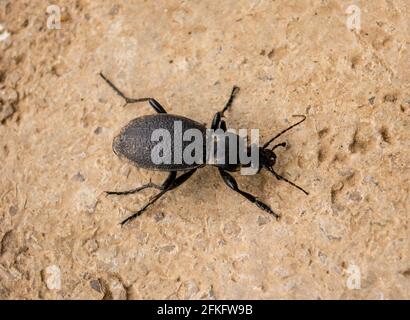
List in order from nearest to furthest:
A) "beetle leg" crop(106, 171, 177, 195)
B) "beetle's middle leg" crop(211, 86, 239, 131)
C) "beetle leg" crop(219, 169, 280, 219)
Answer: "beetle leg" crop(219, 169, 280, 219) < "beetle leg" crop(106, 171, 177, 195) < "beetle's middle leg" crop(211, 86, 239, 131)

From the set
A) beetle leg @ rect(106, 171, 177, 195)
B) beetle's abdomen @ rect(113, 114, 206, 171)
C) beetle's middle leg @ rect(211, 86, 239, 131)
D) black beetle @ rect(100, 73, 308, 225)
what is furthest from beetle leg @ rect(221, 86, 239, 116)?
beetle leg @ rect(106, 171, 177, 195)

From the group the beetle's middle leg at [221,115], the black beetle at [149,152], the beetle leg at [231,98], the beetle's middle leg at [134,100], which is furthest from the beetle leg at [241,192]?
the beetle's middle leg at [134,100]

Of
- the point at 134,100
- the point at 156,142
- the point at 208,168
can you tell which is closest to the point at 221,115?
the point at 208,168

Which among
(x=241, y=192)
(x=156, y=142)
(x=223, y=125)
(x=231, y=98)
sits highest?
(x=231, y=98)

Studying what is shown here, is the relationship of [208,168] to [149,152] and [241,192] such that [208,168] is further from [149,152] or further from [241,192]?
[149,152]

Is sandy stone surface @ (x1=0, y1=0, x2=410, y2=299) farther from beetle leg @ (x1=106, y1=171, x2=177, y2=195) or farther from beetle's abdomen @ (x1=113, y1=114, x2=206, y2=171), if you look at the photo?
beetle's abdomen @ (x1=113, y1=114, x2=206, y2=171)

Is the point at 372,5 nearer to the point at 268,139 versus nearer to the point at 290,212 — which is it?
the point at 268,139
